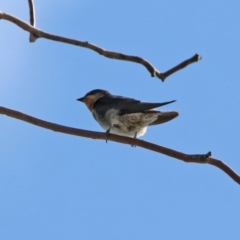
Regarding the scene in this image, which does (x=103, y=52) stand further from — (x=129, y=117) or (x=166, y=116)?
(x=129, y=117)

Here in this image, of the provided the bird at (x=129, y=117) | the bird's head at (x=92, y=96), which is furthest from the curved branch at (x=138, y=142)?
the bird's head at (x=92, y=96)

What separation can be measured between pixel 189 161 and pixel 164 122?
439 cm

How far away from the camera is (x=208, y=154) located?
450 centimetres

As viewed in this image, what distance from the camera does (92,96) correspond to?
1060 centimetres

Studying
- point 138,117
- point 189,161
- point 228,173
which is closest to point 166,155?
point 189,161

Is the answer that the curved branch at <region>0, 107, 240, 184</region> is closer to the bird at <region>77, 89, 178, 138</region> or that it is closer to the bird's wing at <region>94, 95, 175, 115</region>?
the bird's wing at <region>94, 95, 175, 115</region>

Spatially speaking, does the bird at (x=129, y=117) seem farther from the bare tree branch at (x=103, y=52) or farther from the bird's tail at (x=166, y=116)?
the bare tree branch at (x=103, y=52)

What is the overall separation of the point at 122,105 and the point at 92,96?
160 cm

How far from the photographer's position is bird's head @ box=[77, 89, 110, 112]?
34.3ft

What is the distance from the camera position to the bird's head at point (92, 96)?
10441 mm

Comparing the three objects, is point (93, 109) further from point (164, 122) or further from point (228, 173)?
point (228, 173)

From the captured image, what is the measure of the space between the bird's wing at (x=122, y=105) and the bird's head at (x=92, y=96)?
0.42 m

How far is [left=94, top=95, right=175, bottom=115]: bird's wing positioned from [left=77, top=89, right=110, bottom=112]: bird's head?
42 cm

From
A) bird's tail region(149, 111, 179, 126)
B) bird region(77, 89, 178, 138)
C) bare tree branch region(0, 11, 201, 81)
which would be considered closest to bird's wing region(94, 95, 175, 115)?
bird region(77, 89, 178, 138)
